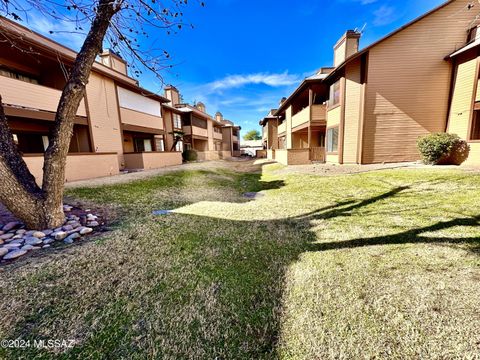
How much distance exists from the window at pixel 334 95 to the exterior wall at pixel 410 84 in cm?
197

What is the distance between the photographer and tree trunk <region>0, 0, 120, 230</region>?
352 centimetres

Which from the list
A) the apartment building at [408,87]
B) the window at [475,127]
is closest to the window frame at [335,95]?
the apartment building at [408,87]

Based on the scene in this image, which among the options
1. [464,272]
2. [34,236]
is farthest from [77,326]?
[464,272]

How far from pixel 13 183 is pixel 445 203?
9327 mm

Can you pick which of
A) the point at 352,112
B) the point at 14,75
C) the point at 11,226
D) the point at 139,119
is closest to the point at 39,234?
the point at 11,226

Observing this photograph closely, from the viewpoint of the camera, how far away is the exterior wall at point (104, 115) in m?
11.7

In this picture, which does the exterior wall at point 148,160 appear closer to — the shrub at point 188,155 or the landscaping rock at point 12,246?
the shrub at point 188,155

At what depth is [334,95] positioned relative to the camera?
13672mm

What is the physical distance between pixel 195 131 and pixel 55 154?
76.5 feet

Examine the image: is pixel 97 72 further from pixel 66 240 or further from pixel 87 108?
pixel 66 240

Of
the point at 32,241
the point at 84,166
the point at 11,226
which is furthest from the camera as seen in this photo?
the point at 84,166

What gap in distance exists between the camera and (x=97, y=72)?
463 inches

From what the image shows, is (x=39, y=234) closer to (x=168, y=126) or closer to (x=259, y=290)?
(x=259, y=290)

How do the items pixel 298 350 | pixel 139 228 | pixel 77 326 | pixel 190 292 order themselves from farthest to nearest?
pixel 139 228 < pixel 190 292 < pixel 77 326 < pixel 298 350
